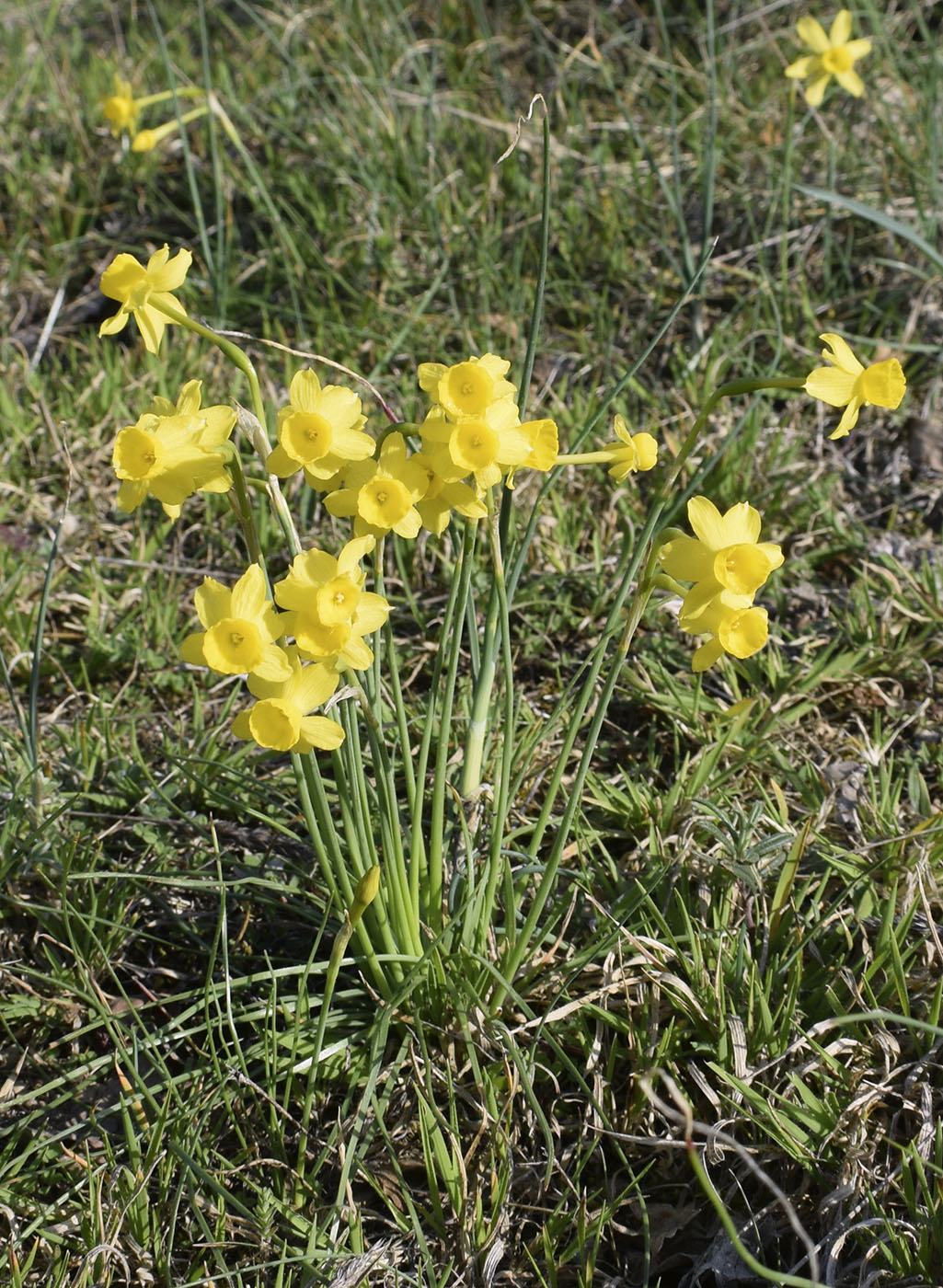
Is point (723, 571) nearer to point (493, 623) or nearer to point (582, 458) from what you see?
point (582, 458)

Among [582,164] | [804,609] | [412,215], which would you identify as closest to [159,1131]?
[804,609]

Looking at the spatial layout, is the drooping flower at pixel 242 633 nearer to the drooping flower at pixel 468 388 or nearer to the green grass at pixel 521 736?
the drooping flower at pixel 468 388

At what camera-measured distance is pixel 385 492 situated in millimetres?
1186

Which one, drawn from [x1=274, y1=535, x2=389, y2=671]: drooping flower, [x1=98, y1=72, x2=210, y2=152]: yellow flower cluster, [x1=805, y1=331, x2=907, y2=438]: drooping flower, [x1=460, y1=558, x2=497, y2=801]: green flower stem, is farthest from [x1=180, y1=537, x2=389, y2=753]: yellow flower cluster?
[x1=98, y1=72, x2=210, y2=152]: yellow flower cluster

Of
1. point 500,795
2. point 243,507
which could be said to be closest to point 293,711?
point 243,507

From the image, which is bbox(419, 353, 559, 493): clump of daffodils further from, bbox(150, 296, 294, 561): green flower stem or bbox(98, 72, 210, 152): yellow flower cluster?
bbox(98, 72, 210, 152): yellow flower cluster

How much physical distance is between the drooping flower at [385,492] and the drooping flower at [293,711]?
0.18 m

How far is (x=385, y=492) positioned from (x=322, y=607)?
0.55 feet

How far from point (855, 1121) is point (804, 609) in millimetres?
1296

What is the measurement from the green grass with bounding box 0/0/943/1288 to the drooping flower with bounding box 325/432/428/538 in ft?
1.98

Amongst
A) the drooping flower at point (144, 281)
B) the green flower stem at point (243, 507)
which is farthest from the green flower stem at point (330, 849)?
the drooping flower at point (144, 281)

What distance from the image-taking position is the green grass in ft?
4.83

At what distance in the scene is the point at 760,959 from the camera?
168 centimetres

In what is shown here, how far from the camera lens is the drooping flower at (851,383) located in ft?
3.93
